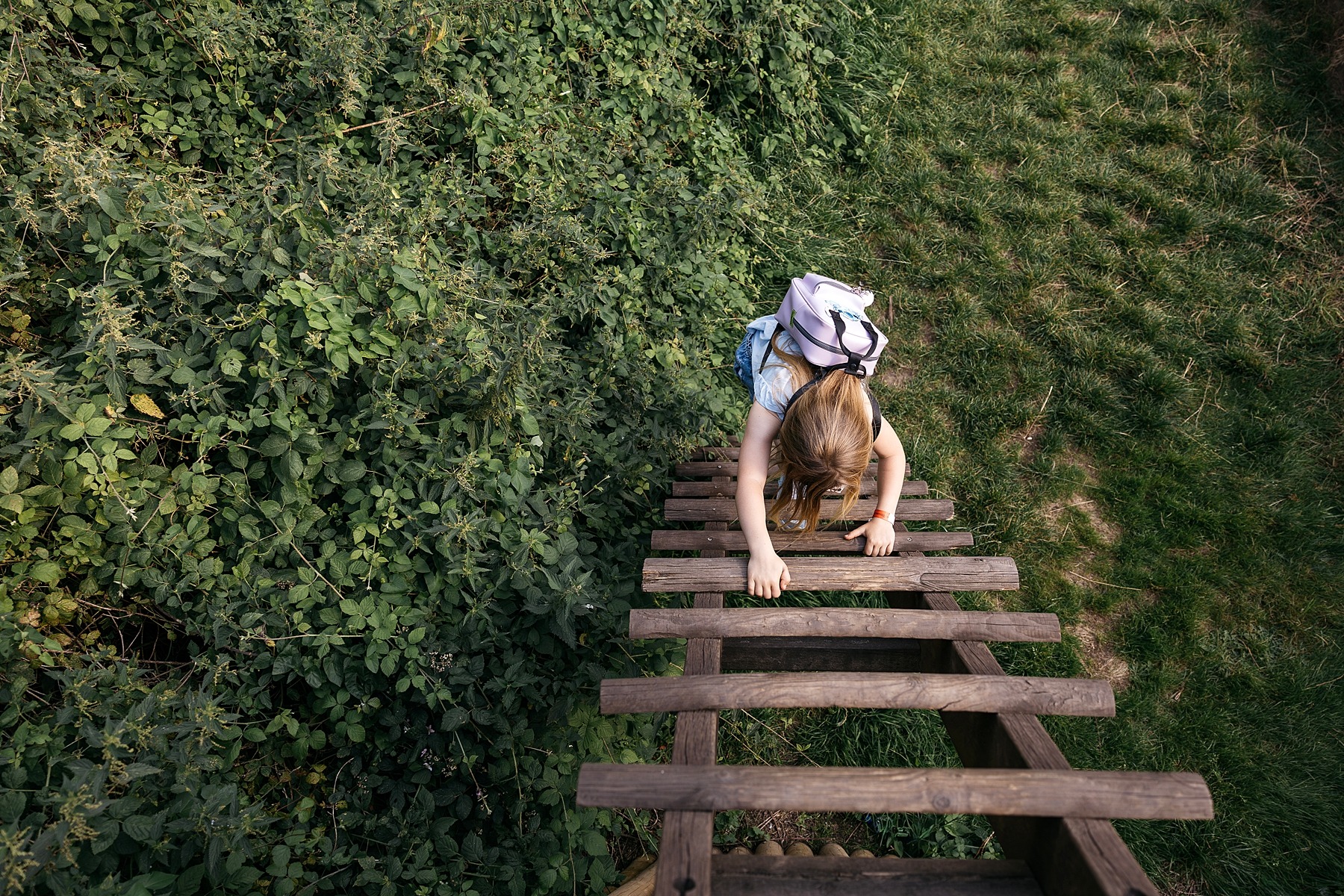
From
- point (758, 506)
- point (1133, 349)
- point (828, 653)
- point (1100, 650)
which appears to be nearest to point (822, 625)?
point (828, 653)

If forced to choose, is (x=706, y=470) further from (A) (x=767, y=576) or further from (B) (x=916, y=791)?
(B) (x=916, y=791)

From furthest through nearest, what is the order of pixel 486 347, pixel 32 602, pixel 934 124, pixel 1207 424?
pixel 934 124, pixel 1207 424, pixel 486 347, pixel 32 602

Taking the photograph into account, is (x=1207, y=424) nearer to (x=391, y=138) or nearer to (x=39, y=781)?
(x=391, y=138)

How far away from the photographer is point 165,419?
2.66m

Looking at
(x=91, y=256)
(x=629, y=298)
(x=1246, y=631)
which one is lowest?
(x=1246, y=631)

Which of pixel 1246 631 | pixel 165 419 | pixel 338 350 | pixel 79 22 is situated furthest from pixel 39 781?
pixel 1246 631

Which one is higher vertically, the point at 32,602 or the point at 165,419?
the point at 165,419

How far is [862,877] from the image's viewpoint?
174cm

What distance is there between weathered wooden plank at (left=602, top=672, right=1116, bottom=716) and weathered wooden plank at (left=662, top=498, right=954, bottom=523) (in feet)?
3.47

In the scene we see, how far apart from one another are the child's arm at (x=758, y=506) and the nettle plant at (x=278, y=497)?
0.61 meters

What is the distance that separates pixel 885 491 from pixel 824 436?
24.4 inches

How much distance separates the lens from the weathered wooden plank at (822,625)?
231 centimetres

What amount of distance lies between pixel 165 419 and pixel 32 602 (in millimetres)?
688

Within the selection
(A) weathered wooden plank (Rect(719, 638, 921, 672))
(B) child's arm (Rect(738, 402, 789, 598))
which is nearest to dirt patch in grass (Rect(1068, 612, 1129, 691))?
(A) weathered wooden plank (Rect(719, 638, 921, 672))
